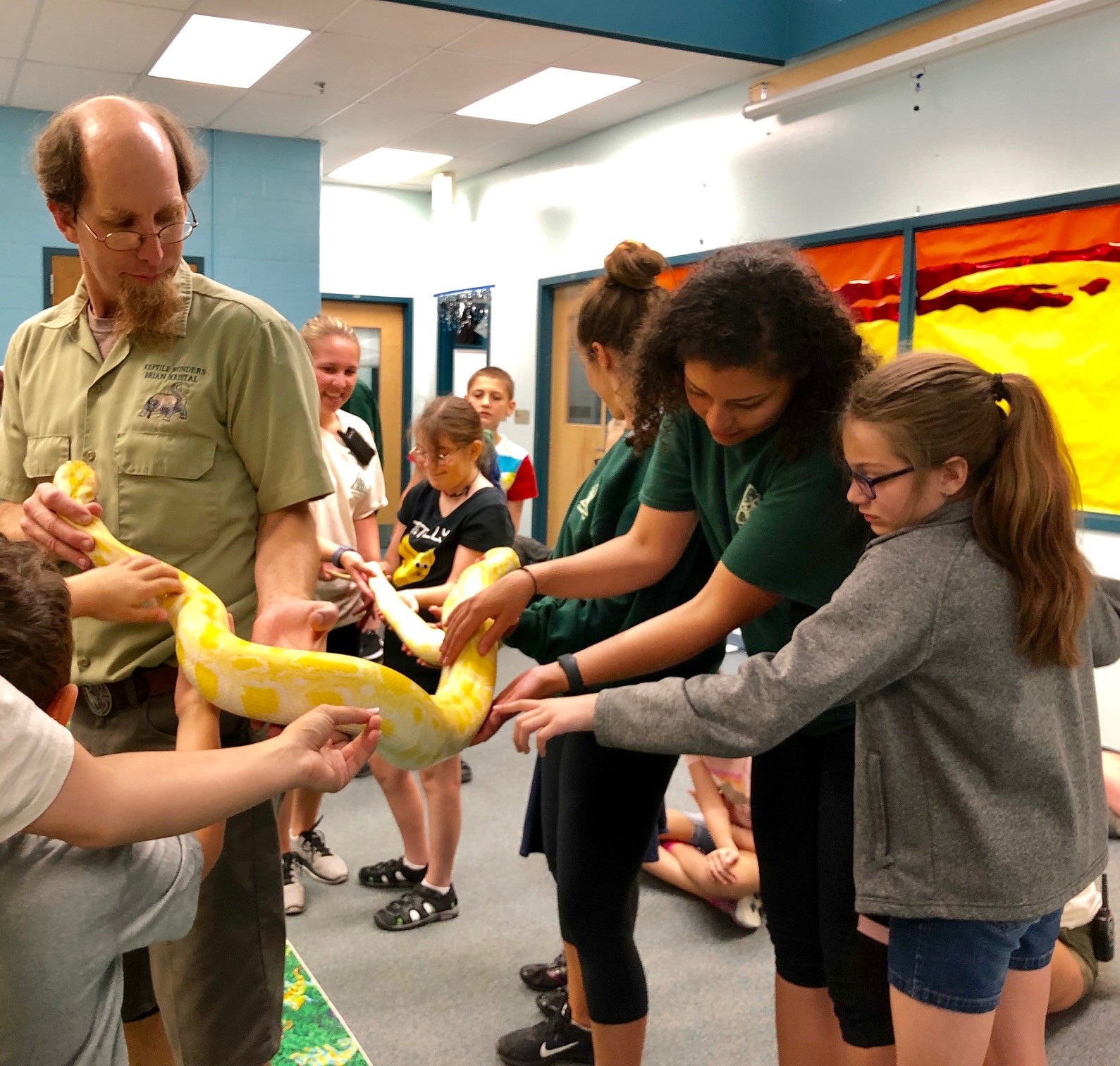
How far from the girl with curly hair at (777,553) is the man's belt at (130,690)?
482 mm

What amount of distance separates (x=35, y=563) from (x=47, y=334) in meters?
0.85

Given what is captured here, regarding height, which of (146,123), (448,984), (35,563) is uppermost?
(146,123)

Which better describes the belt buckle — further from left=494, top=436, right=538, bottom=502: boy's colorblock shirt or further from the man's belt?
left=494, top=436, right=538, bottom=502: boy's colorblock shirt

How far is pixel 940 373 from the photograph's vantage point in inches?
62.6

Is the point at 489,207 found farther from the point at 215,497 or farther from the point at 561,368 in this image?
the point at 215,497

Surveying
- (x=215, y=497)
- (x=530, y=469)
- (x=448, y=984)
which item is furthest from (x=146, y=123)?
(x=530, y=469)

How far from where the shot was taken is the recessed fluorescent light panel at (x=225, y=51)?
232 inches

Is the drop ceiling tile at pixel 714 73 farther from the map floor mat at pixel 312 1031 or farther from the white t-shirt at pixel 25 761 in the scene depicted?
the white t-shirt at pixel 25 761

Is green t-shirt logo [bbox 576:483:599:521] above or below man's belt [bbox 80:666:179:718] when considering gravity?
above

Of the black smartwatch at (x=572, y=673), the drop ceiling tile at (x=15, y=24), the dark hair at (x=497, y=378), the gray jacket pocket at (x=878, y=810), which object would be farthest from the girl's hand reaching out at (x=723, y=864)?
the drop ceiling tile at (x=15, y=24)

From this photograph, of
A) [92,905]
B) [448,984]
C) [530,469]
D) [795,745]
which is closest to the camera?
[92,905]

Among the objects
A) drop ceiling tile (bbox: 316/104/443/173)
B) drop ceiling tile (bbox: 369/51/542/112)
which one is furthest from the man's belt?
drop ceiling tile (bbox: 316/104/443/173)

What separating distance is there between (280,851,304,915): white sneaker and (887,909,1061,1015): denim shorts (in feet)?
6.83

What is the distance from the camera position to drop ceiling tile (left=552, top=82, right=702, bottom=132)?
6.80 m
